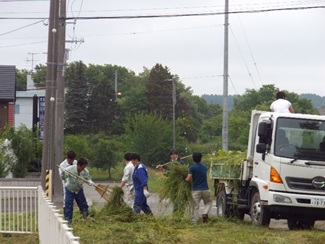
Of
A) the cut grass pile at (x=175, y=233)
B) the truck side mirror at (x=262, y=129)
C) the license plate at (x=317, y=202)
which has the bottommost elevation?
the cut grass pile at (x=175, y=233)

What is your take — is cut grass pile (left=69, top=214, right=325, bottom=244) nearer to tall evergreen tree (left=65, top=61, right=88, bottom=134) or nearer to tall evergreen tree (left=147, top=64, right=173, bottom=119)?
tall evergreen tree (left=65, top=61, right=88, bottom=134)

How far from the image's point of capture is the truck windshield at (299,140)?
1630cm

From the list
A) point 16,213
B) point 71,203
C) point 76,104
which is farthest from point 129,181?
point 76,104

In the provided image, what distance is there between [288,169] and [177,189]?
118 inches

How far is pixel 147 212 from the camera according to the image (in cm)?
1814

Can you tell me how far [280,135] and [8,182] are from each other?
2082 cm

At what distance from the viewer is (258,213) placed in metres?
16.9

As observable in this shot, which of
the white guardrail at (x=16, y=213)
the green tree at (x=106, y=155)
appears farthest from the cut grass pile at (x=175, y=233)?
the green tree at (x=106, y=155)

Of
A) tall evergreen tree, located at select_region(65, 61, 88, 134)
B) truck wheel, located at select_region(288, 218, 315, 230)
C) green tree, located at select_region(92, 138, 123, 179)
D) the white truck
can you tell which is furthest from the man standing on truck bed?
tall evergreen tree, located at select_region(65, 61, 88, 134)

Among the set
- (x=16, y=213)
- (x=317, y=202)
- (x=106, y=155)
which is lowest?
(x=106, y=155)

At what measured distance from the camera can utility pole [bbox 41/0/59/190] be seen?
90.2ft

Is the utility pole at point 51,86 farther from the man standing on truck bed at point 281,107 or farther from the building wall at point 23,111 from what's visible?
the building wall at point 23,111

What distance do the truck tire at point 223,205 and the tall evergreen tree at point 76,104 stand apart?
76544 millimetres

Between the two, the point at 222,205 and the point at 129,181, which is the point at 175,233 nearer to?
the point at 129,181
